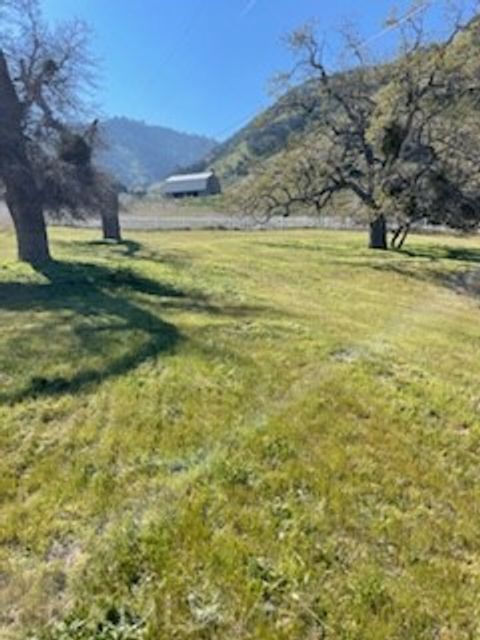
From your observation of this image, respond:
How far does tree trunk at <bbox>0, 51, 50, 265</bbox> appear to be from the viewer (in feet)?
37.5

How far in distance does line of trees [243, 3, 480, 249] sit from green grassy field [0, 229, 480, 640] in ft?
33.8

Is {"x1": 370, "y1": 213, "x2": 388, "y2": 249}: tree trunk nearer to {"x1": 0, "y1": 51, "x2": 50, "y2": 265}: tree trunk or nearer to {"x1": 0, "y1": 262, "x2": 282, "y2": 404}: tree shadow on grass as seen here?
{"x1": 0, "y1": 262, "x2": 282, "y2": 404}: tree shadow on grass

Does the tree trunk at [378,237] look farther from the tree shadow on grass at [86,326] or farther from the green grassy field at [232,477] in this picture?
the green grassy field at [232,477]

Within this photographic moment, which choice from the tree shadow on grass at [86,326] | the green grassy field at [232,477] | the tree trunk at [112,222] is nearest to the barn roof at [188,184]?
the tree trunk at [112,222]

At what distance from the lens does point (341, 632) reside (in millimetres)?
2711

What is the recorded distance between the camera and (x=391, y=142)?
56.1ft

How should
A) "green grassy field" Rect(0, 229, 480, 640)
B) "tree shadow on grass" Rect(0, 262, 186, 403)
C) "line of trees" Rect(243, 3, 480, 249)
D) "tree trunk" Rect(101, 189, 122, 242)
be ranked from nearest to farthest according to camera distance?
"green grassy field" Rect(0, 229, 480, 640)
"tree shadow on grass" Rect(0, 262, 186, 403)
"line of trees" Rect(243, 3, 480, 249)
"tree trunk" Rect(101, 189, 122, 242)

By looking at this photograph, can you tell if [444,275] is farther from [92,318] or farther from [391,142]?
[92,318]

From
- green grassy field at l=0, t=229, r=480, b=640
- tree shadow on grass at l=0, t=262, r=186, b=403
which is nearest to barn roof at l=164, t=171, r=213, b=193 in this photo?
tree shadow on grass at l=0, t=262, r=186, b=403

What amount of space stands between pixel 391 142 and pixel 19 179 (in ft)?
35.3

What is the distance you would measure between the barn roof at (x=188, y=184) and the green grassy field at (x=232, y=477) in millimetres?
81980

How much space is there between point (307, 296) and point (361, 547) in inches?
307

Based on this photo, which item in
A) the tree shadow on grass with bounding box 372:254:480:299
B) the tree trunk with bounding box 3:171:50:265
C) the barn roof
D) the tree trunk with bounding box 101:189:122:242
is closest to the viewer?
the tree trunk with bounding box 3:171:50:265

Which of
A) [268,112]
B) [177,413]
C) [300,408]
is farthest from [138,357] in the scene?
[268,112]
